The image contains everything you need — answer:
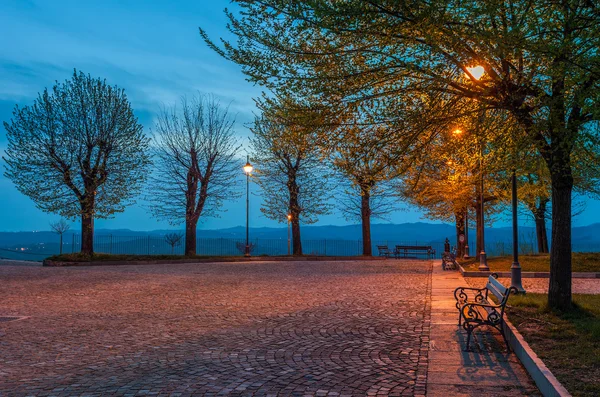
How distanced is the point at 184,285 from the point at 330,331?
9.65 metres

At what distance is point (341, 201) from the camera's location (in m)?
39.8

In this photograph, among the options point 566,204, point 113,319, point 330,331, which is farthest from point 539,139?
point 113,319

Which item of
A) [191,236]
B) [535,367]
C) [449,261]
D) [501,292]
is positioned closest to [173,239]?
[191,236]

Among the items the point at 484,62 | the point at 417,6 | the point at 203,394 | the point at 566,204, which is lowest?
the point at 203,394

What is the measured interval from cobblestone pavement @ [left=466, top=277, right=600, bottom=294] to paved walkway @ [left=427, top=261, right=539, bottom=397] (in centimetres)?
707

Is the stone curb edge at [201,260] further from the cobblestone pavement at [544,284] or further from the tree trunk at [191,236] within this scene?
the cobblestone pavement at [544,284]

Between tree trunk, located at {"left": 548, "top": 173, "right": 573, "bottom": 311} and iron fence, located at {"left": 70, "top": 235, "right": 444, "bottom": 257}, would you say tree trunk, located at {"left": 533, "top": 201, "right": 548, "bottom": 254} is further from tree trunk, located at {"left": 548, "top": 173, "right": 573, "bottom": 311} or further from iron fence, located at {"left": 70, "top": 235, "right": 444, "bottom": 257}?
tree trunk, located at {"left": 548, "top": 173, "right": 573, "bottom": 311}

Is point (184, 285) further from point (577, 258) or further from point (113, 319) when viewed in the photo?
point (577, 258)

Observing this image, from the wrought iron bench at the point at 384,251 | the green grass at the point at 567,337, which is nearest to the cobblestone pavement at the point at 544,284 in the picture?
the green grass at the point at 567,337

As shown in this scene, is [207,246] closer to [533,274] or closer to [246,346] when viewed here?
[533,274]

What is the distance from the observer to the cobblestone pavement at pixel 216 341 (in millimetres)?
6184

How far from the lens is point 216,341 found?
8.66 m

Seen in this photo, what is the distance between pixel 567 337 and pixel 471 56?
506cm

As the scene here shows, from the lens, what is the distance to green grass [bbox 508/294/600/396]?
5.98m
